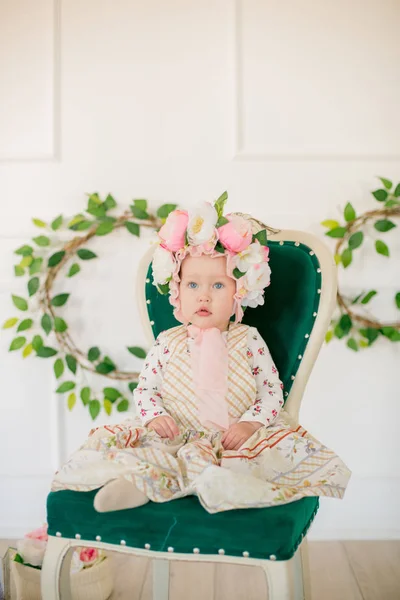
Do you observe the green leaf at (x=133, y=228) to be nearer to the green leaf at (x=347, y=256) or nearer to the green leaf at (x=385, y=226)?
the green leaf at (x=347, y=256)

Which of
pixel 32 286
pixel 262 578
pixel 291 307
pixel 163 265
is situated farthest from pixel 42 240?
pixel 262 578

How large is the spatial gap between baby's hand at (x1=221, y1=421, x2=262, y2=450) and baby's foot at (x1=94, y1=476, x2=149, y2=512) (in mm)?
285

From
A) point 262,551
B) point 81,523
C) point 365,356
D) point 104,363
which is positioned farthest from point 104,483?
point 365,356

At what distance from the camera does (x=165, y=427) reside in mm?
1479

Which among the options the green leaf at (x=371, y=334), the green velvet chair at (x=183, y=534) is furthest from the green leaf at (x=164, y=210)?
the green velvet chair at (x=183, y=534)

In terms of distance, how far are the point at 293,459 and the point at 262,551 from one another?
0.25 meters

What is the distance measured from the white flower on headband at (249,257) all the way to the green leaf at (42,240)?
103 centimetres

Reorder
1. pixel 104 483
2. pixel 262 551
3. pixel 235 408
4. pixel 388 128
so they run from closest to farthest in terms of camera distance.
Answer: pixel 262 551 → pixel 104 483 → pixel 235 408 → pixel 388 128

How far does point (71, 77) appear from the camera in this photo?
2.37m

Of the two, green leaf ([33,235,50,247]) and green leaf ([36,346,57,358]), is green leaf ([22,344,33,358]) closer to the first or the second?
green leaf ([36,346,57,358])

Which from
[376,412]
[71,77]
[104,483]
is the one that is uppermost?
[71,77]

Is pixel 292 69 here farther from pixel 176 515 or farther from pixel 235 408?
pixel 176 515

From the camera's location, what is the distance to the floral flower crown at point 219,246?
5.12ft

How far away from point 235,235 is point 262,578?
3.91ft
